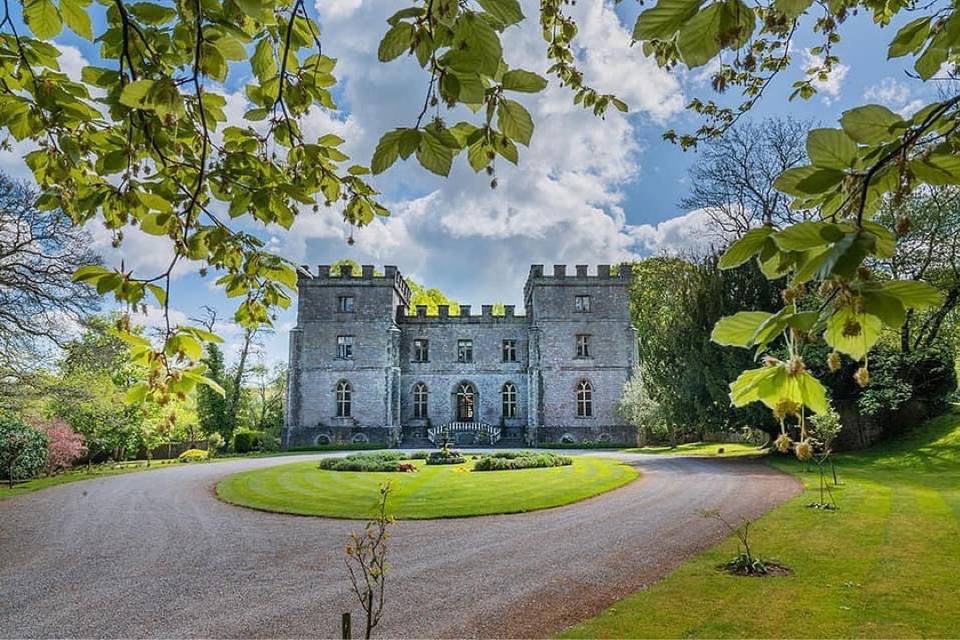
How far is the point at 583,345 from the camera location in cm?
3531

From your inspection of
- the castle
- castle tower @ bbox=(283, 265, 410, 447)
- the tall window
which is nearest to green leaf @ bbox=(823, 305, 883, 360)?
the castle

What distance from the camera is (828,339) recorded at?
1.17m

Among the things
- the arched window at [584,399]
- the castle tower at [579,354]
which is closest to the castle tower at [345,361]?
the castle tower at [579,354]

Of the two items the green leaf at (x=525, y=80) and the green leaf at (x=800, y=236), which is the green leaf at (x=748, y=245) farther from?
the green leaf at (x=525, y=80)

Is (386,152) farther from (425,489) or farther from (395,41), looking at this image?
Result: (425,489)

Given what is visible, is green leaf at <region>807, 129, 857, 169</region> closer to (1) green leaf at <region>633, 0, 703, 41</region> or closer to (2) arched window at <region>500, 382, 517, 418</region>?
(1) green leaf at <region>633, 0, 703, 41</region>

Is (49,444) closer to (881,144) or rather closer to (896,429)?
(881,144)

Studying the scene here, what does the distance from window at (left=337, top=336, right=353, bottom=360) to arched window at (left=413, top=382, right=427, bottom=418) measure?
430cm

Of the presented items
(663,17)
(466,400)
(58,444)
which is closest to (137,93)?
(663,17)

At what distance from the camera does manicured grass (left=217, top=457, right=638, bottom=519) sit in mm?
11883

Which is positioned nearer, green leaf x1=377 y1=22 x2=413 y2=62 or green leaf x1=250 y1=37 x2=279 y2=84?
green leaf x1=377 y1=22 x2=413 y2=62

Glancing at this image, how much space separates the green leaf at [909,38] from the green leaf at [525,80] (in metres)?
0.98

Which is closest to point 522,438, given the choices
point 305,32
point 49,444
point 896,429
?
point 896,429

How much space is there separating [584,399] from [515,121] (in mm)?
33935
